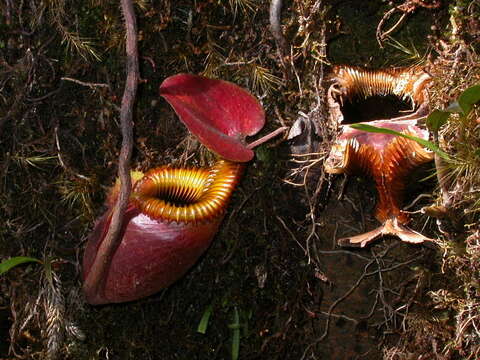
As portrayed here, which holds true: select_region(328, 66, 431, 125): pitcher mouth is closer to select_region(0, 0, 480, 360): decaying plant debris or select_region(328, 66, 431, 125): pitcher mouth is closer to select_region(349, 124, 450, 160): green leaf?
select_region(0, 0, 480, 360): decaying plant debris

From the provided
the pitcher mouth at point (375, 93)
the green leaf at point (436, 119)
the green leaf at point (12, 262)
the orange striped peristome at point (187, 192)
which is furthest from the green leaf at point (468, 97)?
the green leaf at point (12, 262)

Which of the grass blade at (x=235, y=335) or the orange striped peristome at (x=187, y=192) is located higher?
the orange striped peristome at (x=187, y=192)

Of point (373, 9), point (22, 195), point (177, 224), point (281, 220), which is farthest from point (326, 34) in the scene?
point (22, 195)

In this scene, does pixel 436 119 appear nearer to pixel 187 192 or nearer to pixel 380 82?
pixel 380 82

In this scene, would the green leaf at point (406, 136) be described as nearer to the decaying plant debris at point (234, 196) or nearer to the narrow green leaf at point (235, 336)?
the decaying plant debris at point (234, 196)

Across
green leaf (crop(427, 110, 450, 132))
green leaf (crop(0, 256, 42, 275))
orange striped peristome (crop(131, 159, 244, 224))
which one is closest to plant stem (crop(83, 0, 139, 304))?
orange striped peristome (crop(131, 159, 244, 224))
